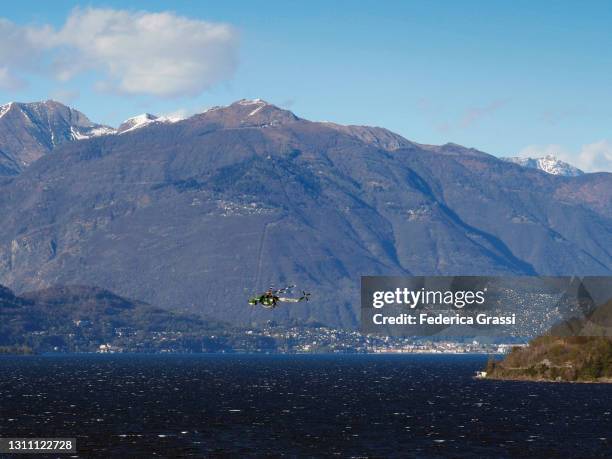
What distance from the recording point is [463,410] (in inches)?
7785

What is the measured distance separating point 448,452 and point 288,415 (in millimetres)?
55868

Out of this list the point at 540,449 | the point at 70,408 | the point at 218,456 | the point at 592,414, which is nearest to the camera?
the point at 218,456

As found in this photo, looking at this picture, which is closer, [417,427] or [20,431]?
[20,431]

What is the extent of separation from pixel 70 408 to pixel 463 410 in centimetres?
6232

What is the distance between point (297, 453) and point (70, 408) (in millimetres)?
74586

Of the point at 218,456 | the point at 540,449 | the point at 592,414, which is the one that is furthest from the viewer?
the point at 592,414

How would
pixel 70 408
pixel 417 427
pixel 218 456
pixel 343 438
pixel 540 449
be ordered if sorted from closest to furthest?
pixel 218 456 < pixel 540 449 < pixel 343 438 < pixel 417 427 < pixel 70 408

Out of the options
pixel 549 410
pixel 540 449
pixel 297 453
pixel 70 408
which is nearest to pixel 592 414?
pixel 549 410

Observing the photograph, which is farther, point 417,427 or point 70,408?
point 70,408

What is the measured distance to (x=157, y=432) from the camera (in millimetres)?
155875

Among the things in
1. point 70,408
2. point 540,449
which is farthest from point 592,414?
point 70,408

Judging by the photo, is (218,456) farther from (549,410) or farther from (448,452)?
(549,410)

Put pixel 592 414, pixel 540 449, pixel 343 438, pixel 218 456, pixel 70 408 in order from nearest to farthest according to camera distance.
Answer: pixel 218 456
pixel 540 449
pixel 343 438
pixel 592 414
pixel 70 408

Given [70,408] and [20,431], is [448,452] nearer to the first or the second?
[20,431]
